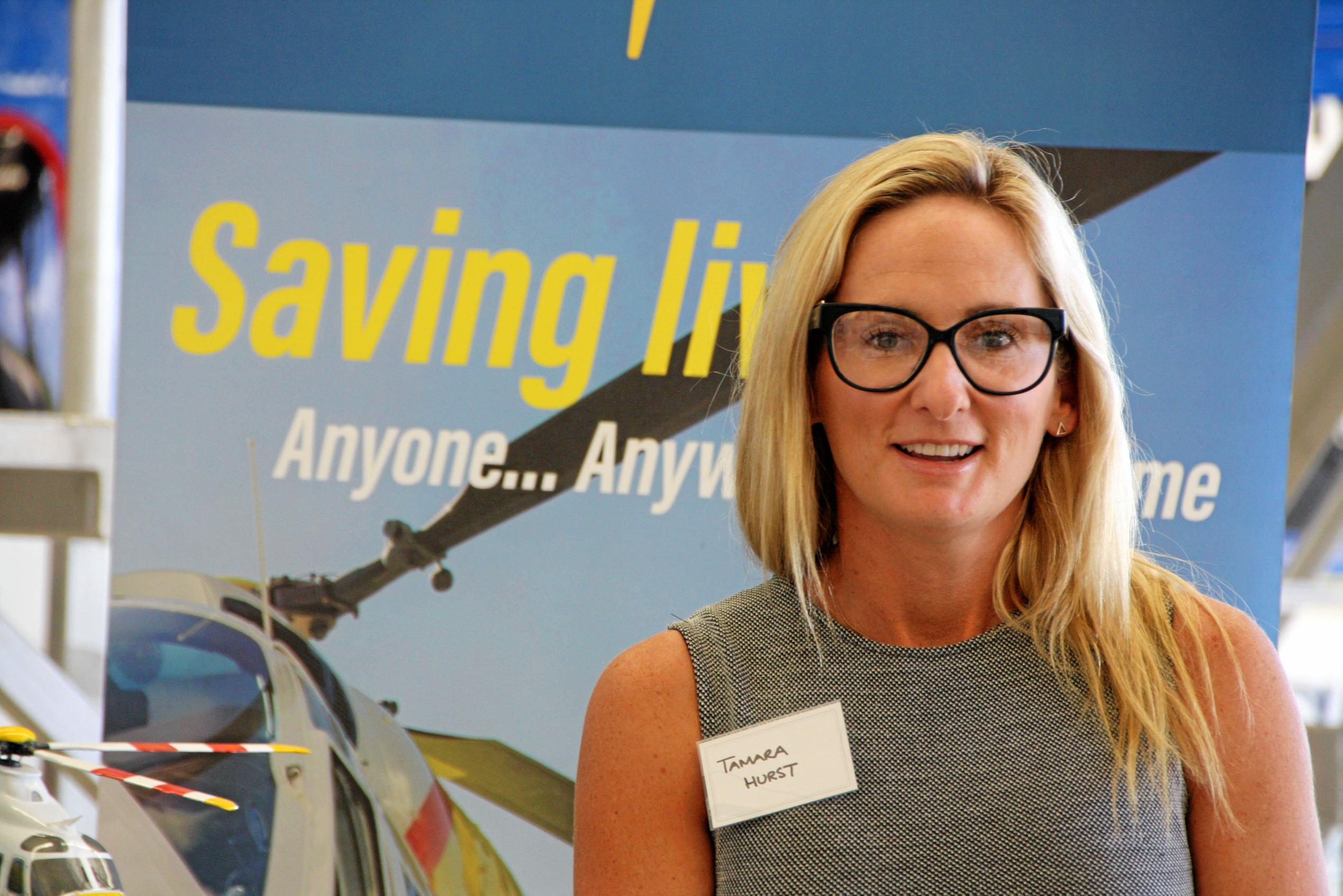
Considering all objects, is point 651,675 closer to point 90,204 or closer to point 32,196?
point 90,204

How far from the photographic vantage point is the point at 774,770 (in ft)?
4.11

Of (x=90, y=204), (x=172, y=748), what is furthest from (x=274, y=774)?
(x=90, y=204)

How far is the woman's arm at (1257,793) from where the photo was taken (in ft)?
3.96

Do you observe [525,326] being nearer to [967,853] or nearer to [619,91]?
[619,91]

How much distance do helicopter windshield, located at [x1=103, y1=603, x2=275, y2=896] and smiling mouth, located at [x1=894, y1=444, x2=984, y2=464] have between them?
139cm

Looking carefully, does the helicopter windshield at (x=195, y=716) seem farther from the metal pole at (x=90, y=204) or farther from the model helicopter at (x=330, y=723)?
the metal pole at (x=90, y=204)

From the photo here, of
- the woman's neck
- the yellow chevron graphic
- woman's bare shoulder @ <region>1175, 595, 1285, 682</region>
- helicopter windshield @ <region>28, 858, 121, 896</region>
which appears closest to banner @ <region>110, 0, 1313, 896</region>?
the yellow chevron graphic

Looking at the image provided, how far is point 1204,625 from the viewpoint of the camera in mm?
1272

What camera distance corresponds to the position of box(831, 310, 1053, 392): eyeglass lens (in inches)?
48.6

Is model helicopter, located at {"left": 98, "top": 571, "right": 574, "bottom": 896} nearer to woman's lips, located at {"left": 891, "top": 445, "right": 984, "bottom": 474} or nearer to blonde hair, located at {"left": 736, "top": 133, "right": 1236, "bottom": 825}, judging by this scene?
blonde hair, located at {"left": 736, "top": 133, "right": 1236, "bottom": 825}

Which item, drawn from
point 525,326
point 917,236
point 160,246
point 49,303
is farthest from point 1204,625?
Result: point 49,303

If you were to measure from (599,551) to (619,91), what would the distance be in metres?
0.82

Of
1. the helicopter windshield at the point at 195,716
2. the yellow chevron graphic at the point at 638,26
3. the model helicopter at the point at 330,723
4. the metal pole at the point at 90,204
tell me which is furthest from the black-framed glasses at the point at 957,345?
the metal pole at the point at 90,204

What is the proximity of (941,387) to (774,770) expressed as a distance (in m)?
0.43
